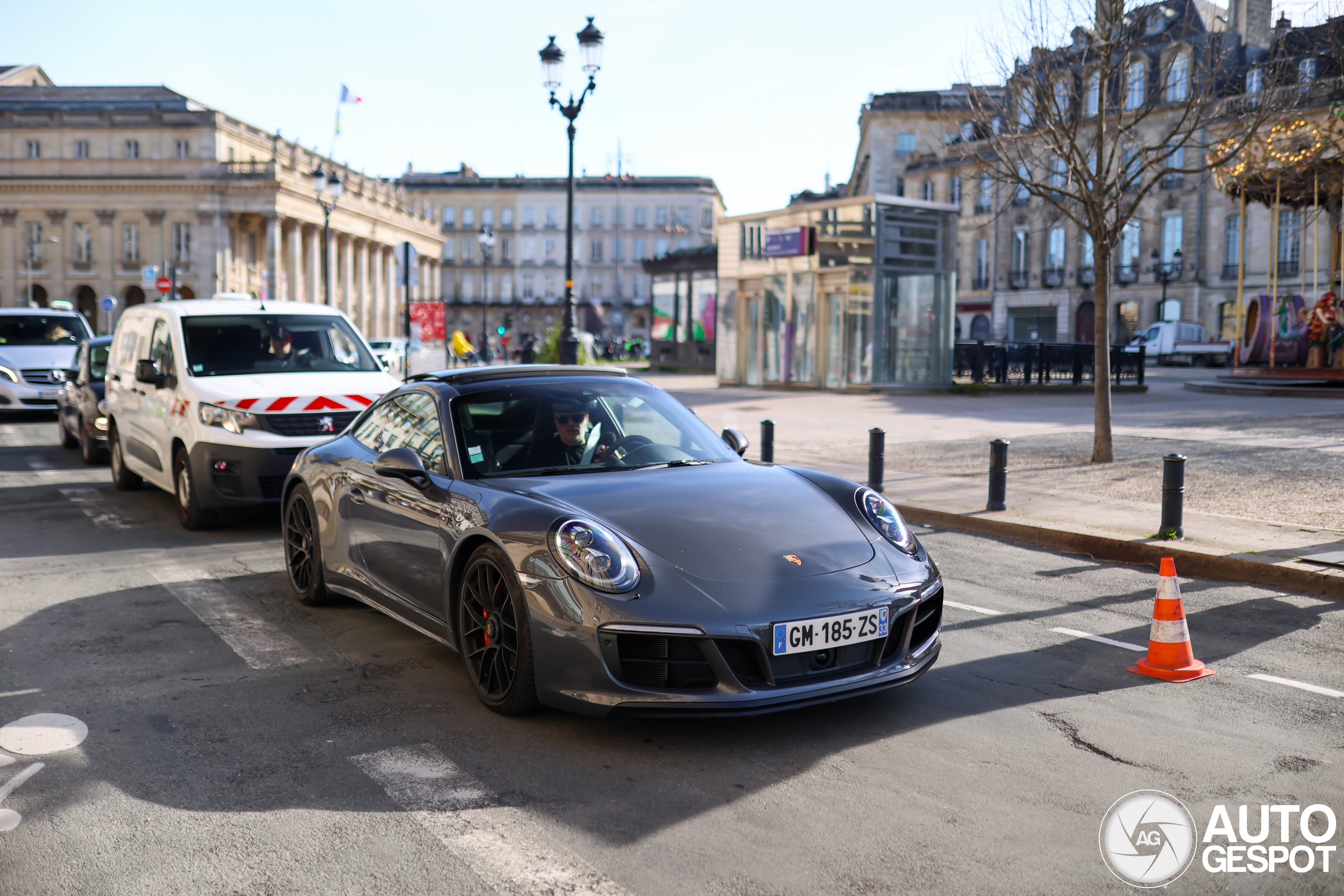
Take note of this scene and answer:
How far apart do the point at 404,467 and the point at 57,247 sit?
9633cm

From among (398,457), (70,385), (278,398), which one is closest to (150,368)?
(278,398)

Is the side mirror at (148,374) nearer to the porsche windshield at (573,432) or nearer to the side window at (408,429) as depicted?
the side window at (408,429)

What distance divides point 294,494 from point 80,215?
3703 inches

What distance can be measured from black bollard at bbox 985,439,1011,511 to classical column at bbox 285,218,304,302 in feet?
277

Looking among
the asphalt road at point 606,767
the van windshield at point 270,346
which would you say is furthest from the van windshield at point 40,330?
the asphalt road at point 606,767

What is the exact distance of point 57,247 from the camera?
290 feet

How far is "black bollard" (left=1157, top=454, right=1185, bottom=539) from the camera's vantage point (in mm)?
8320

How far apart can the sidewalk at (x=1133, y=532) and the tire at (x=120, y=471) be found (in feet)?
23.6

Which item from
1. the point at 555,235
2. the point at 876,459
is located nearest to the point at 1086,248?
the point at 876,459

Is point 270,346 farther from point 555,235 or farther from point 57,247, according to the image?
Answer: point 555,235

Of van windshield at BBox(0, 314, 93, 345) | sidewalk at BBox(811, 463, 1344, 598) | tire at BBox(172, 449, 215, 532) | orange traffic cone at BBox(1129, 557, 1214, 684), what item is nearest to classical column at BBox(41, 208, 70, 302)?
van windshield at BBox(0, 314, 93, 345)

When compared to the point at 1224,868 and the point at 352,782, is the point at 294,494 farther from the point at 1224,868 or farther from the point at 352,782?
the point at 1224,868

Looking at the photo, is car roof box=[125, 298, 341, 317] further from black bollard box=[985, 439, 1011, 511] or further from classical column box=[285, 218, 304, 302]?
classical column box=[285, 218, 304, 302]

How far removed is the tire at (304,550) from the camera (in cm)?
648
